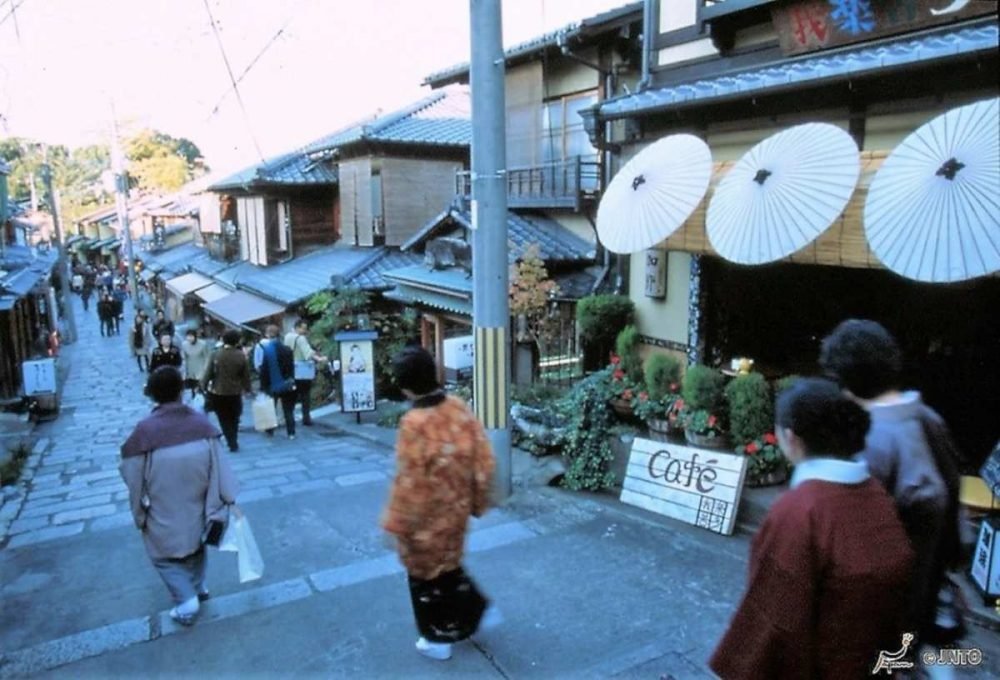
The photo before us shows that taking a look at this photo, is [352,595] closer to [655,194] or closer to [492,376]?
[492,376]

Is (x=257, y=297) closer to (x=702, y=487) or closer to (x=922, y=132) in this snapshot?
(x=702, y=487)

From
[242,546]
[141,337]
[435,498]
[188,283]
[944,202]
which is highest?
[944,202]

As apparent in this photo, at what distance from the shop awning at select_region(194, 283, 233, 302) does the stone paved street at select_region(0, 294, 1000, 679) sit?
17514mm

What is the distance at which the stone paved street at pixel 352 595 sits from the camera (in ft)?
13.4

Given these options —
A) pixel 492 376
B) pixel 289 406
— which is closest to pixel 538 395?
pixel 492 376

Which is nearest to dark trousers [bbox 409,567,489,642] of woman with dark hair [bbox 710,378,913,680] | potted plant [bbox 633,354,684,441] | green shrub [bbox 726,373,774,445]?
woman with dark hair [bbox 710,378,913,680]

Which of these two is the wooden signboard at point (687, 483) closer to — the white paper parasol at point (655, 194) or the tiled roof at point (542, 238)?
the white paper parasol at point (655, 194)

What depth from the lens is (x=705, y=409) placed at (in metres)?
7.16

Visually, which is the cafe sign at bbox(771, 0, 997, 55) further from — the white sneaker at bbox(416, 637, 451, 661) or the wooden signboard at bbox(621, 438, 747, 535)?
the white sneaker at bbox(416, 637, 451, 661)

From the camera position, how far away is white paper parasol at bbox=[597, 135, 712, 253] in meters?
6.47

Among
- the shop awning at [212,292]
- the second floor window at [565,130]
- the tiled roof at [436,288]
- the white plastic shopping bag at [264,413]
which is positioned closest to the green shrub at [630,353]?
the tiled roof at [436,288]

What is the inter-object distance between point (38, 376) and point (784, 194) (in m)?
15.3

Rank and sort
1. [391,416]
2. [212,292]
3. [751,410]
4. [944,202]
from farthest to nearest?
[212,292] < [391,416] < [751,410] < [944,202]

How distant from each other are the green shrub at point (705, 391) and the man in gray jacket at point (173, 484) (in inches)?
187
